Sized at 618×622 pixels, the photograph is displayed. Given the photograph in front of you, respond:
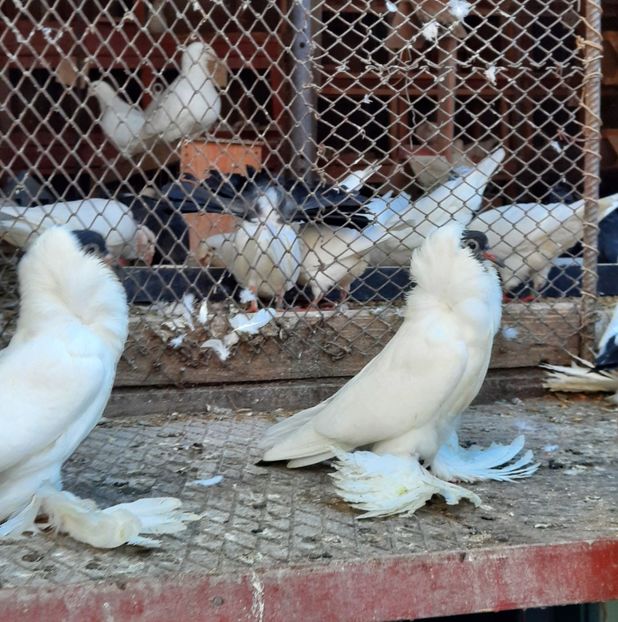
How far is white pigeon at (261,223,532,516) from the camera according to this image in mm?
2154

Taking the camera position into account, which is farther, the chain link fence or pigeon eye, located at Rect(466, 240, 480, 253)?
the chain link fence

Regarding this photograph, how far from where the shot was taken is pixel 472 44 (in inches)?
215

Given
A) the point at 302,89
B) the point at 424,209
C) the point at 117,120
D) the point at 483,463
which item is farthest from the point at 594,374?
the point at 117,120

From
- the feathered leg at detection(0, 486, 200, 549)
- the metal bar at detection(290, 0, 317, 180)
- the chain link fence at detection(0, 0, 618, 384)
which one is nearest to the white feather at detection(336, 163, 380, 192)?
the chain link fence at detection(0, 0, 618, 384)

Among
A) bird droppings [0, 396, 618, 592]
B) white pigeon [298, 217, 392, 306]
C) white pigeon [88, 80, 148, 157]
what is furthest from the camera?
white pigeon [88, 80, 148, 157]

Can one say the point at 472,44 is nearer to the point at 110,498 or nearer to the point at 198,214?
the point at 198,214

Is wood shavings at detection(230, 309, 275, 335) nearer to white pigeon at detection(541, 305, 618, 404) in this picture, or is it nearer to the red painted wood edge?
white pigeon at detection(541, 305, 618, 404)

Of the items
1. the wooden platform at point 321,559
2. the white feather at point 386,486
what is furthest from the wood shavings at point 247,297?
the white feather at point 386,486

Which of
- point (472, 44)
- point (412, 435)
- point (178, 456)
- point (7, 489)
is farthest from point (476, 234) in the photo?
point (472, 44)

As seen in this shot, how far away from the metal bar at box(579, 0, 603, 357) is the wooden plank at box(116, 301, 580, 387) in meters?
0.05

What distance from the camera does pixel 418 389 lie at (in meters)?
2.20

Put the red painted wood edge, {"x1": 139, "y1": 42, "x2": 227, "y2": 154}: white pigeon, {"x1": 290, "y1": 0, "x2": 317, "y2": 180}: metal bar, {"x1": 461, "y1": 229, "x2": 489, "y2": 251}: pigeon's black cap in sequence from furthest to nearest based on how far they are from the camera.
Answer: {"x1": 139, "y1": 42, "x2": 227, "y2": 154}: white pigeon
{"x1": 290, "y1": 0, "x2": 317, "y2": 180}: metal bar
{"x1": 461, "y1": 229, "x2": 489, "y2": 251}: pigeon's black cap
the red painted wood edge

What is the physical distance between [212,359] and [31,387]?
1.16 m

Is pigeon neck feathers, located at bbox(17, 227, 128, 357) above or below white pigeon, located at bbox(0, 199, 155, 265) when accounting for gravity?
above
